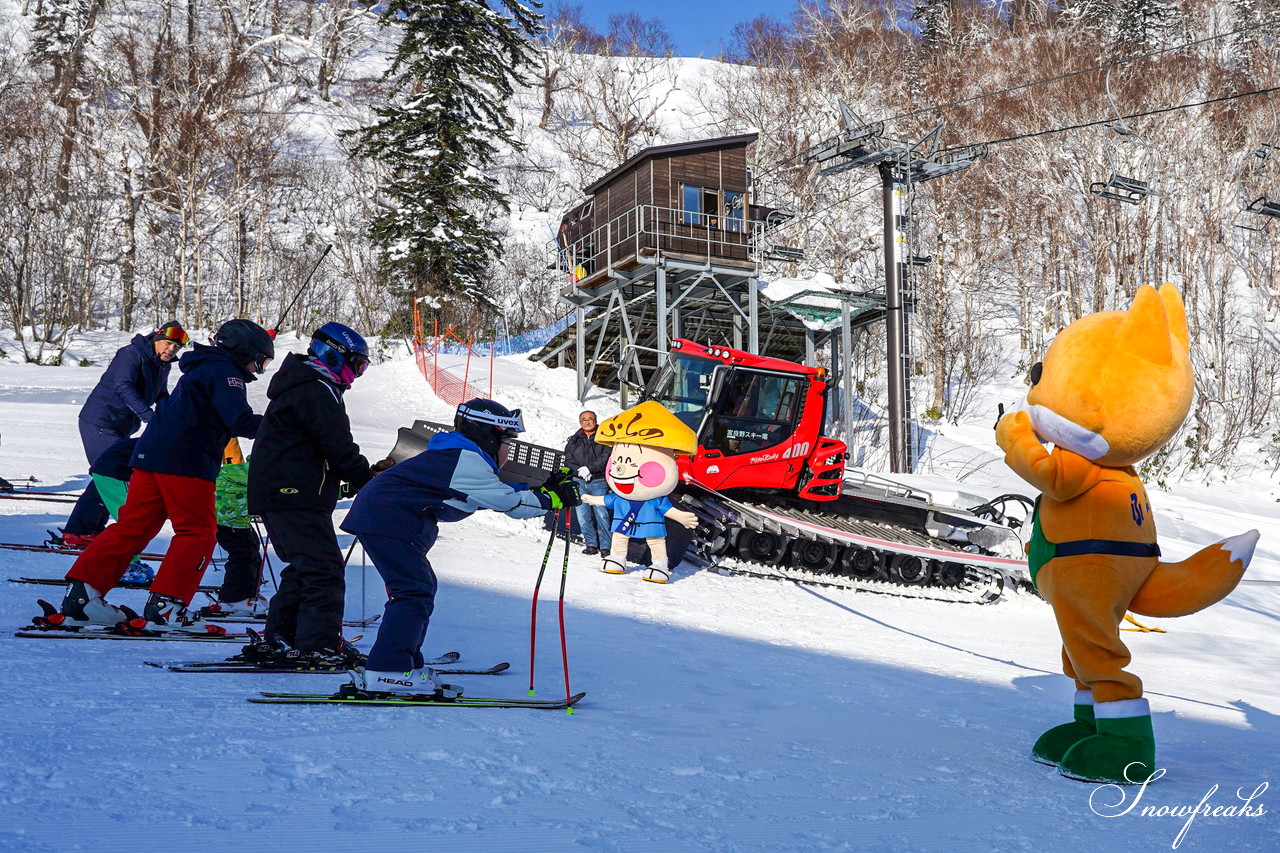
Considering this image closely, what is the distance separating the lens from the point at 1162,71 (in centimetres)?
3344

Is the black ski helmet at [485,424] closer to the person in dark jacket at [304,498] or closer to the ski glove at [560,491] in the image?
the ski glove at [560,491]

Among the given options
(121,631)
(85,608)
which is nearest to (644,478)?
(121,631)

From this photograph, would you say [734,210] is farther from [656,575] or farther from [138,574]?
[138,574]

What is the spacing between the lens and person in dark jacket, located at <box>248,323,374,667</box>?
4.35m

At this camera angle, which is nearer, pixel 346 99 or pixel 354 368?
pixel 354 368

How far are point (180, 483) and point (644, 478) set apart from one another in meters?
3.99

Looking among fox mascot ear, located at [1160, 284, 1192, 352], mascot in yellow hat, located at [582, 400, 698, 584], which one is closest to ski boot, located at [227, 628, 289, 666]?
mascot in yellow hat, located at [582, 400, 698, 584]

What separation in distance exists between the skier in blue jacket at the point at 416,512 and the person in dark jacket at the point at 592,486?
5.37 m

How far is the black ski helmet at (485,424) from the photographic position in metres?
4.34

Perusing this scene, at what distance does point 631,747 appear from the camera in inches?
130

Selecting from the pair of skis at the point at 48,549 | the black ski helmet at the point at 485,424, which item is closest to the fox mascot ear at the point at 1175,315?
the black ski helmet at the point at 485,424

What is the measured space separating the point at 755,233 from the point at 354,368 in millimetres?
20314

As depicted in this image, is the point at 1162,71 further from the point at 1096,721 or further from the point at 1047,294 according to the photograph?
the point at 1096,721

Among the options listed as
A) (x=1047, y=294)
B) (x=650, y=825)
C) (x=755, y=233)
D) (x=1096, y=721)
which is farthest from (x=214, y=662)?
(x=1047, y=294)
